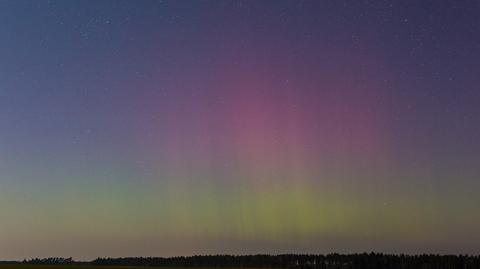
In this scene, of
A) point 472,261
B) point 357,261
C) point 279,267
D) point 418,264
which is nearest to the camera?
point 472,261

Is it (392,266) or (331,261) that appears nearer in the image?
(392,266)

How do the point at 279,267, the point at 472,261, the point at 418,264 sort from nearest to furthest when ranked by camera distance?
the point at 472,261 → the point at 418,264 → the point at 279,267

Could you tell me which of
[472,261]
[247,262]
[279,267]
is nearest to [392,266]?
[472,261]

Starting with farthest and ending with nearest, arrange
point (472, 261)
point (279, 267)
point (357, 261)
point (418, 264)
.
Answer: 1. point (279, 267)
2. point (357, 261)
3. point (418, 264)
4. point (472, 261)

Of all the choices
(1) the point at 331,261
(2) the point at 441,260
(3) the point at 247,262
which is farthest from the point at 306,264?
(2) the point at 441,260

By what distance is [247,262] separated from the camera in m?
194

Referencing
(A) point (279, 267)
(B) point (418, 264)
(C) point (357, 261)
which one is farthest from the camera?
(A) point (279, 267)

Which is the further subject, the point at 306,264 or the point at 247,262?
the point at 247,262

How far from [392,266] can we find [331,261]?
793 inches

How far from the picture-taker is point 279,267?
182875mm

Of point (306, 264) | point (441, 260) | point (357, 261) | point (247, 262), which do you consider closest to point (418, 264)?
point (441, 260)

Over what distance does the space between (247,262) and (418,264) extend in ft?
190

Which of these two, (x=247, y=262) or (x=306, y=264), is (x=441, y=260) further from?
(x=247, y=262)

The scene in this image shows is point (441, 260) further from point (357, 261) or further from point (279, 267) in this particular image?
point (279, 267)
